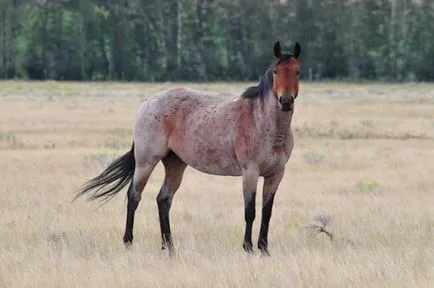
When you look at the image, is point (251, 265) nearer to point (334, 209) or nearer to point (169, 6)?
point (334, 209)

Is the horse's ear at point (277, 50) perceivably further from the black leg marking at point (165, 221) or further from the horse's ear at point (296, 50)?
the black leg marking at point (165, 221)

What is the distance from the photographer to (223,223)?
34.2 feet

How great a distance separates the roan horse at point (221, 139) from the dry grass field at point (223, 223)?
393mm

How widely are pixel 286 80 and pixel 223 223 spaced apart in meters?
2.60

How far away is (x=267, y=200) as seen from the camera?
29.5 feet

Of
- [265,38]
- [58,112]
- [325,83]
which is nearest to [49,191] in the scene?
[58,112]

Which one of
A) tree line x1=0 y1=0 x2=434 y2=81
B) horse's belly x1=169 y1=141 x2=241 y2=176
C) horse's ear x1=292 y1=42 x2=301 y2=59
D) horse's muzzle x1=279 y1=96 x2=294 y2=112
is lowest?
tree line x1=0 y1=0 x2=434 y2=81

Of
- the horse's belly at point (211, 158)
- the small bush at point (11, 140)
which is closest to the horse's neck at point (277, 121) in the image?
the horse's belly at point (211, 158)

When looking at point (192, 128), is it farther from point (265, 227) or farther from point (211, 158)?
point (265, 227)

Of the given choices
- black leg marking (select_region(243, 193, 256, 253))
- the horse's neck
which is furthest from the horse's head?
black leg marking (select_region(243, 193, 256, 253))

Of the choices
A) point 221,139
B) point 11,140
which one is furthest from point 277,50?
point 11,140

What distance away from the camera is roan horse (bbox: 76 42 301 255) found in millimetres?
8711

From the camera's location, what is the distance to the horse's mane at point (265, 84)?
27.7 feet

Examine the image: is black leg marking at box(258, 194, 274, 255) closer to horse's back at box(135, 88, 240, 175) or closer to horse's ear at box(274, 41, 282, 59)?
horse's back at box(135, 88, 240, 175)
